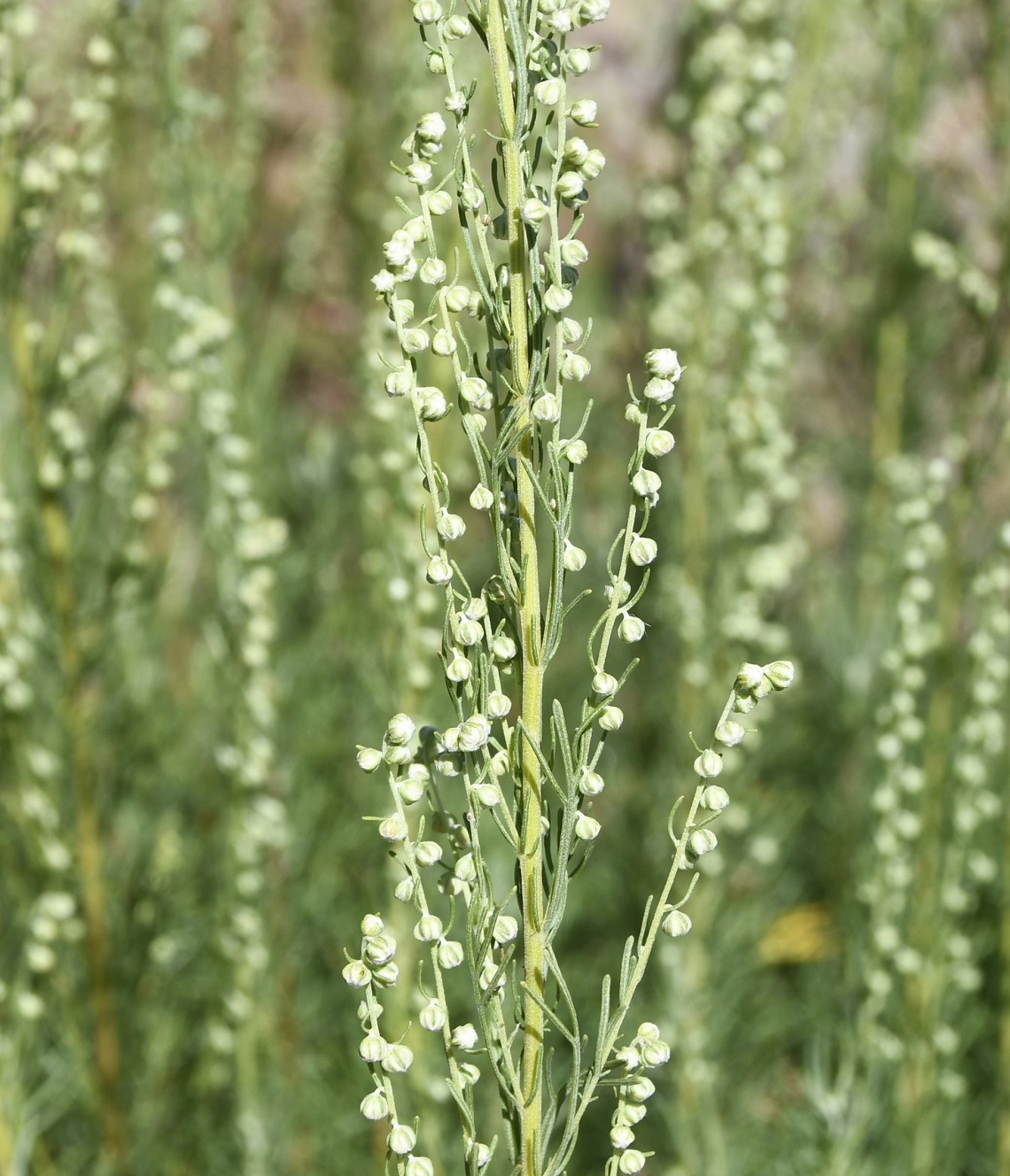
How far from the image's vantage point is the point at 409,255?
609 mm

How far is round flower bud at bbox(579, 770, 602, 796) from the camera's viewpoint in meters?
0.65

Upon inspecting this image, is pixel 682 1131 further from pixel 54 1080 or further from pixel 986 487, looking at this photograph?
pixel 986 487

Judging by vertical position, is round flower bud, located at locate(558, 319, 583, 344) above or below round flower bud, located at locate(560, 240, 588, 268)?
below

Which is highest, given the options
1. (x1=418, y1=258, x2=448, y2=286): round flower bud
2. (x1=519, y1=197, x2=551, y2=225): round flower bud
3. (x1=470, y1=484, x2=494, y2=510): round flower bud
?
(x1=519, y1=197, x2=551, y2=225): round flower bud

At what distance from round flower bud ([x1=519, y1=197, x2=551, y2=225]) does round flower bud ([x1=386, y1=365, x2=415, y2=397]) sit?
0.10 meters

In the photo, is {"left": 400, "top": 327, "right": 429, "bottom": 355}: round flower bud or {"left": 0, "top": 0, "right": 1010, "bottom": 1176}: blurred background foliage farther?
{"left": 0, "top": 0, "right": 1010, "bottom": 1176}: blurred background foliage

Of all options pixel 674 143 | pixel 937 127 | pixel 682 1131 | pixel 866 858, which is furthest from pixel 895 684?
pixel 937 127

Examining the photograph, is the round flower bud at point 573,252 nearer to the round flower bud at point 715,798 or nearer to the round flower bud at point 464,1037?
the round flower bud at point 715,798

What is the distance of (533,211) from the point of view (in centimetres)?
60

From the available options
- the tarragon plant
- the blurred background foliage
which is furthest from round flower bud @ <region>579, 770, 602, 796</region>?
the blurred background foliage

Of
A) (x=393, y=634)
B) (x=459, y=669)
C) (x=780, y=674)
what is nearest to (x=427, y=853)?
(x=459, y=669)

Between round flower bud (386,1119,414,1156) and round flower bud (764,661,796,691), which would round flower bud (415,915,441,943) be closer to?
round flower bud (386,1119,414,1156)

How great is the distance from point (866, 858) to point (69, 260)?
1056 millimetres

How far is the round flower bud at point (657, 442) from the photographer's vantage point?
0.62 metres
